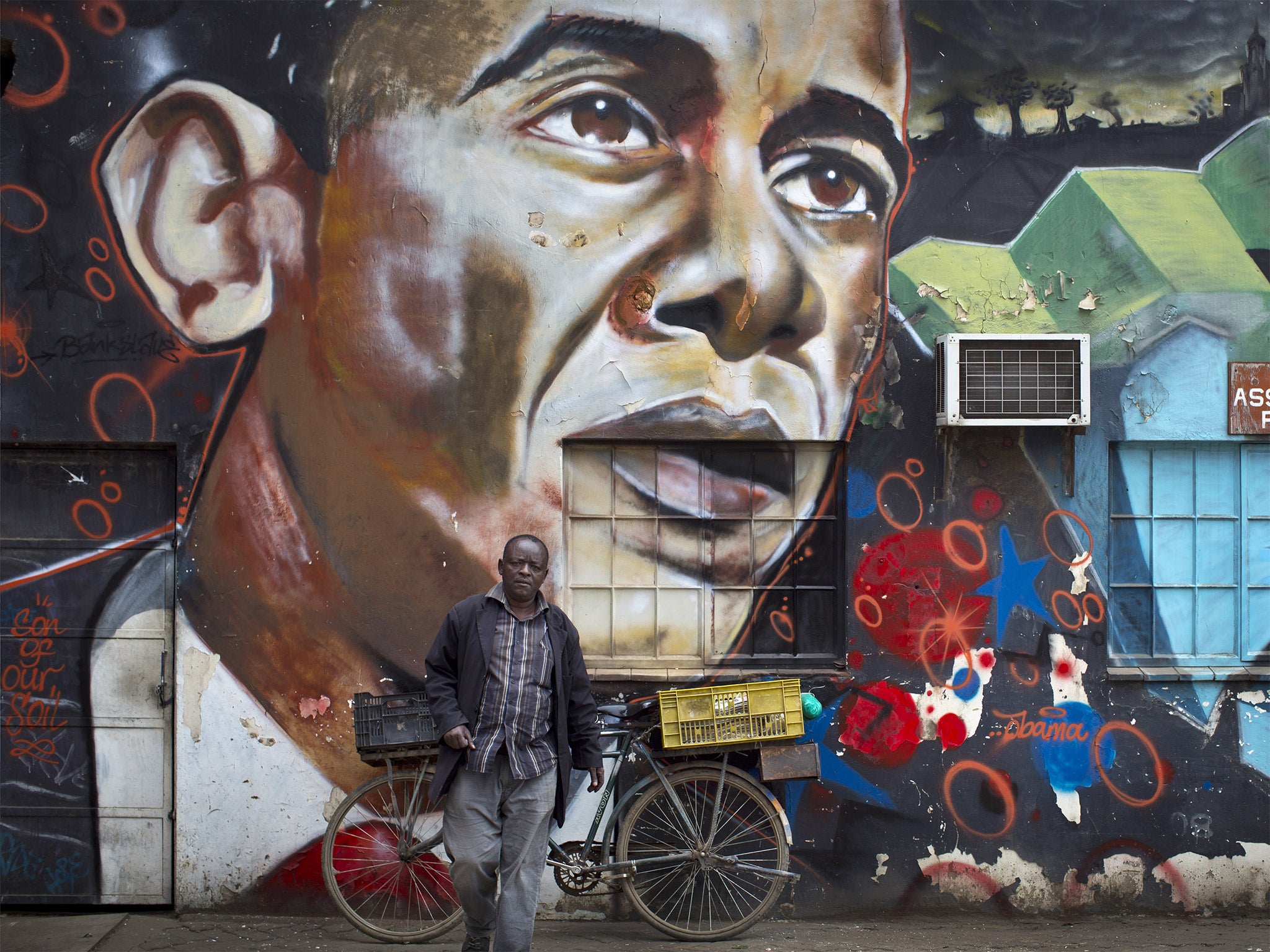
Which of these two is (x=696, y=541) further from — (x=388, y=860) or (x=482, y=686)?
(x=388, y=860)

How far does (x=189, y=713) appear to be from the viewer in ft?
18.2

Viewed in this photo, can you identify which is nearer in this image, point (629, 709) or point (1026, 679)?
point (629, 709)

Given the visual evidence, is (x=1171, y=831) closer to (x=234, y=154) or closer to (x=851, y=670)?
(x=851, y=670)

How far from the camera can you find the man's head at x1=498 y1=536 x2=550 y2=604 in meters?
4.39

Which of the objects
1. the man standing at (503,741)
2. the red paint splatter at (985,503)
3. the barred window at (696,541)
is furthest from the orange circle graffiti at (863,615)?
the man standing at (503,741)

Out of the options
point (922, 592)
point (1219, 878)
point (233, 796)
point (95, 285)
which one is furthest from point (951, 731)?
point (95, 285)

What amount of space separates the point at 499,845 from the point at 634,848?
1092 mm

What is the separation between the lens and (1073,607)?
557 cm

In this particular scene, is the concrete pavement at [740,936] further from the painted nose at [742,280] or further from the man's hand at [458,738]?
the painted nose at [742,280]

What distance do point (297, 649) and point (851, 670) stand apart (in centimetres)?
309

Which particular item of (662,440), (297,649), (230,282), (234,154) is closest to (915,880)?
(662,440)

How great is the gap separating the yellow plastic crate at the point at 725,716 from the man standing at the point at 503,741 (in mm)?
753

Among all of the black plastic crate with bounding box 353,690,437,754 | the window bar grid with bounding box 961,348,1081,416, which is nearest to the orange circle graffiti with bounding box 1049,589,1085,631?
the window bar grid with bounding box 961,348,1081,416

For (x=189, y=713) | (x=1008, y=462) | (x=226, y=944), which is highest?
(x=1008, y=462)
